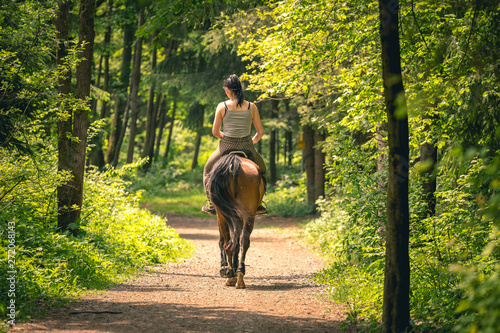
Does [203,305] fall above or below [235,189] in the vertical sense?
below

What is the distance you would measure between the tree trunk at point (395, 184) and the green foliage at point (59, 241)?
146 inches

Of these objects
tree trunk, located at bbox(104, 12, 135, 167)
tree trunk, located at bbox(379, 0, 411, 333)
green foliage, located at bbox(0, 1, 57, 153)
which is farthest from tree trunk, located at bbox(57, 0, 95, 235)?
tree trunk, located at bbox(104, 12, 135, 167)

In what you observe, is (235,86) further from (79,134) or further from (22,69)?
(22,69)

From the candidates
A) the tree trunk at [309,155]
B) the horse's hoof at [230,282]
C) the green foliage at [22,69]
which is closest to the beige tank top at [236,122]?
the horse's hoof at [230,282]

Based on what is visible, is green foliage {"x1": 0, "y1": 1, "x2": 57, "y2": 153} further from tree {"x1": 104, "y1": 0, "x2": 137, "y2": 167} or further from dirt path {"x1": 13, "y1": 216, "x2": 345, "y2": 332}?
tree {"x1": 104, "y1": 0, "x2": 137, "y2": 167}

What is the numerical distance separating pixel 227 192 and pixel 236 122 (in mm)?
1240

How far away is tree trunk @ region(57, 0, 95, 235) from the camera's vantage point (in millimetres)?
8234

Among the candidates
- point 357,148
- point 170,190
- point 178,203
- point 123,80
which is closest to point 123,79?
point 123,80

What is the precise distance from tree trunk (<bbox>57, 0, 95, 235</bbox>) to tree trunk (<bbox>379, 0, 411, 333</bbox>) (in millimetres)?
5562

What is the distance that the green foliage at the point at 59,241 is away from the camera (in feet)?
20.1

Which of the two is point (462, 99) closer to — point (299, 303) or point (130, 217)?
point (299, 303)

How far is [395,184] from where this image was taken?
4.50m

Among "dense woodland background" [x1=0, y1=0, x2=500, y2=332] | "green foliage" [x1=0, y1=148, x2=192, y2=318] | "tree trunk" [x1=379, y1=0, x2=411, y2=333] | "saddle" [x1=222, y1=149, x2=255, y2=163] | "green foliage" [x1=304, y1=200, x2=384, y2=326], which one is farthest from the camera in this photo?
"saddle" [x1=222, y1=149, x2=255, y2=163]

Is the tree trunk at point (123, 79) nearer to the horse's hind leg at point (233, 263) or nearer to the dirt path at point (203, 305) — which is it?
the dirt path at point (203, 305)
